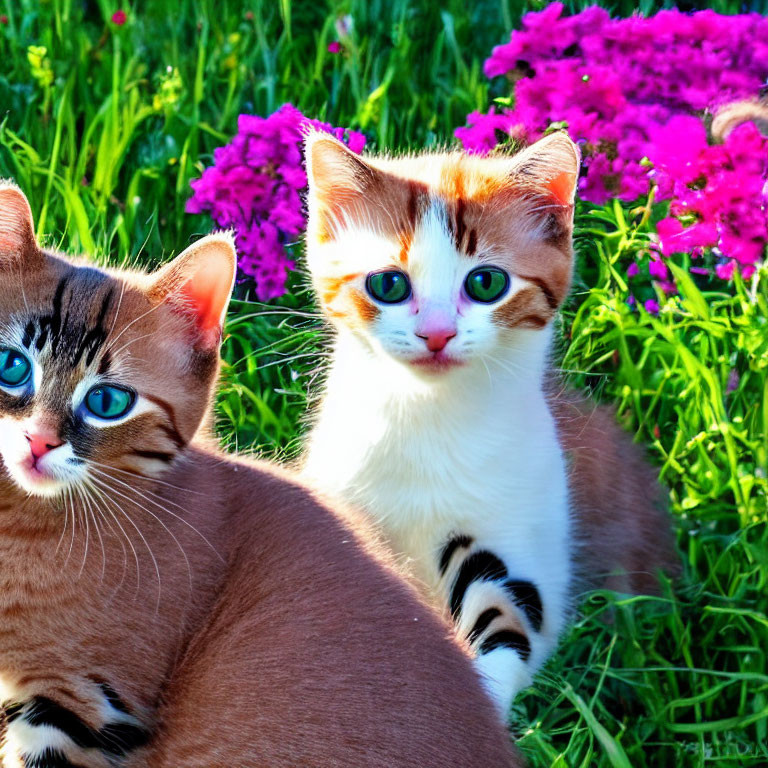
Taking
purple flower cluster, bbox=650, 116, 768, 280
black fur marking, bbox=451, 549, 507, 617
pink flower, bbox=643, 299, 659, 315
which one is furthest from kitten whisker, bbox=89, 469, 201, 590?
pink flower, bbox=643, 299, 659, 315

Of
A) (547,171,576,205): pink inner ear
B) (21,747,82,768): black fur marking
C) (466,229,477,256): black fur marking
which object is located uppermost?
(547,171,576,205): pink inner ear

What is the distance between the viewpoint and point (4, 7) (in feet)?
13.7

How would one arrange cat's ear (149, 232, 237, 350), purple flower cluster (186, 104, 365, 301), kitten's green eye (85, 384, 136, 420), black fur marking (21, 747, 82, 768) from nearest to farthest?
black fur marking (21, 747, 82, 768)
kitten's green eye (85, 384, 136, 420)
cat's ear (149, 232, 237, 350)
purple flower cluster (186, 104, 365, 301)

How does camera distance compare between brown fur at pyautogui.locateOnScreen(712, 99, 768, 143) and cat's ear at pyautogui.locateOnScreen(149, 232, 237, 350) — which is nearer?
cat's ear at pyautogui.locateOnScreen(149, 232, 237, 350)

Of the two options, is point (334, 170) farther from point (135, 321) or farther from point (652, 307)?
point (652, 307)

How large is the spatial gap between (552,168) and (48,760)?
1.48 m

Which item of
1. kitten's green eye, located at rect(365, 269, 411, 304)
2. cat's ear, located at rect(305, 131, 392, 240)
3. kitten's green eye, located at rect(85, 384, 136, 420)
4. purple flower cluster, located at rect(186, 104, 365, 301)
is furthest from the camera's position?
purple flower cluster, located at rect(186, 104, 365, 301)

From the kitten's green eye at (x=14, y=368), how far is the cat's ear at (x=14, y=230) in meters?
0.19

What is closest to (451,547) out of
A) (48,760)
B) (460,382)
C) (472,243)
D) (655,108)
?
(460,382)

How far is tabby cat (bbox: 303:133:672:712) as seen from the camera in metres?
2.48

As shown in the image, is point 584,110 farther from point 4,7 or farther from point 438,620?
point 4,7

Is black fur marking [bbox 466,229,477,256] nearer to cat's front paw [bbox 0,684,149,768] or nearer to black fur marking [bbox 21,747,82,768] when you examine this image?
cat's front paw [bbox 0,684,149,768]

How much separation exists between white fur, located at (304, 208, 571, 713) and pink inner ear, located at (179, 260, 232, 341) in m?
0.44

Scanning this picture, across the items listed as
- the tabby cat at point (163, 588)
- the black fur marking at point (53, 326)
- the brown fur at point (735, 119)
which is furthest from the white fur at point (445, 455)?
the brown fur at point (735, 119)
